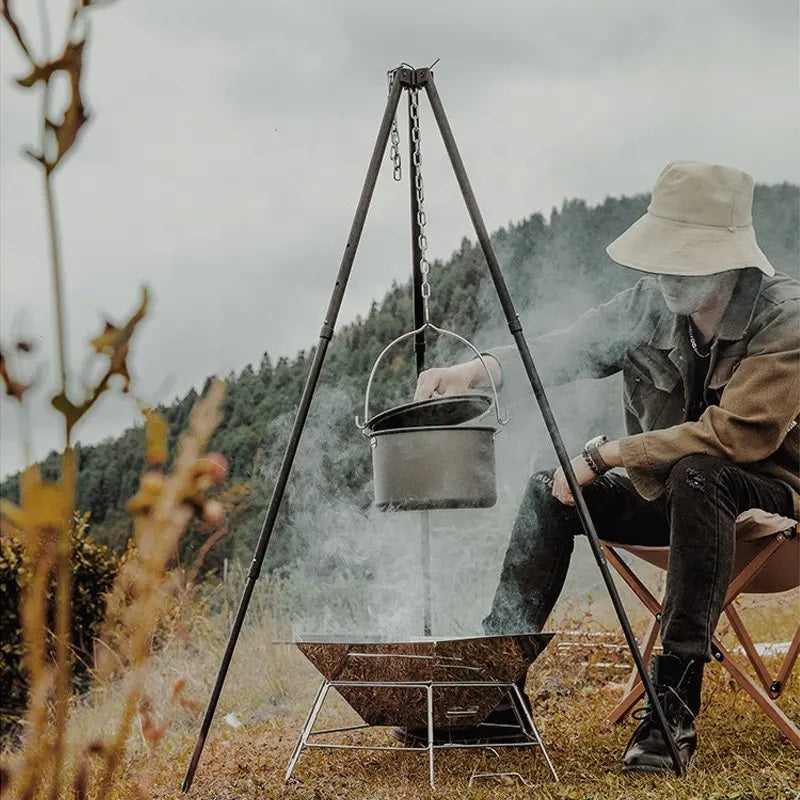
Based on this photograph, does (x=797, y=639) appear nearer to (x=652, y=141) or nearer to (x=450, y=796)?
(x=450, y=796)

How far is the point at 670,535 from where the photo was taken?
2.50m

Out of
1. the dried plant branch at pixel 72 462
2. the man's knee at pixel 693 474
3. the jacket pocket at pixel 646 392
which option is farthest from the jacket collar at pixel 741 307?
the dried plant branch at pixel 72 462

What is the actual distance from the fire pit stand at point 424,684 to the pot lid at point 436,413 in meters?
0.53

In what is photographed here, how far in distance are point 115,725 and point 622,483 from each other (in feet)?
8.97

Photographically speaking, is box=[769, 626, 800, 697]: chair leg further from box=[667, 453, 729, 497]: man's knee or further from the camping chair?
box=[667, 453, 729, 497]: man's knee

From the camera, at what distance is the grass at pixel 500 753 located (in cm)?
233

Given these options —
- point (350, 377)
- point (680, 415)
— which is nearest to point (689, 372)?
point (680, 415)

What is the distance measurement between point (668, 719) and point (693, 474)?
0.56 metres

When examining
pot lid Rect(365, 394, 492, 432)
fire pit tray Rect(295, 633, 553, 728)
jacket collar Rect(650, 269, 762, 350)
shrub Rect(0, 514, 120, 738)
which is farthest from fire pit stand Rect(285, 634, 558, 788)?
shrub Rect(0, 514, 120, 738)

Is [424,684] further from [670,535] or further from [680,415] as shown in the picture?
[680,415]

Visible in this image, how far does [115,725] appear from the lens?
4.54 meters

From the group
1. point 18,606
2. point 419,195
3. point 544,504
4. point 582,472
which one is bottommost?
point 18,606

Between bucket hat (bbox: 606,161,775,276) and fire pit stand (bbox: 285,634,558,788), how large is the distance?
985mm

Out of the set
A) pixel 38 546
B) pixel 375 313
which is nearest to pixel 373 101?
pixel 375 313
